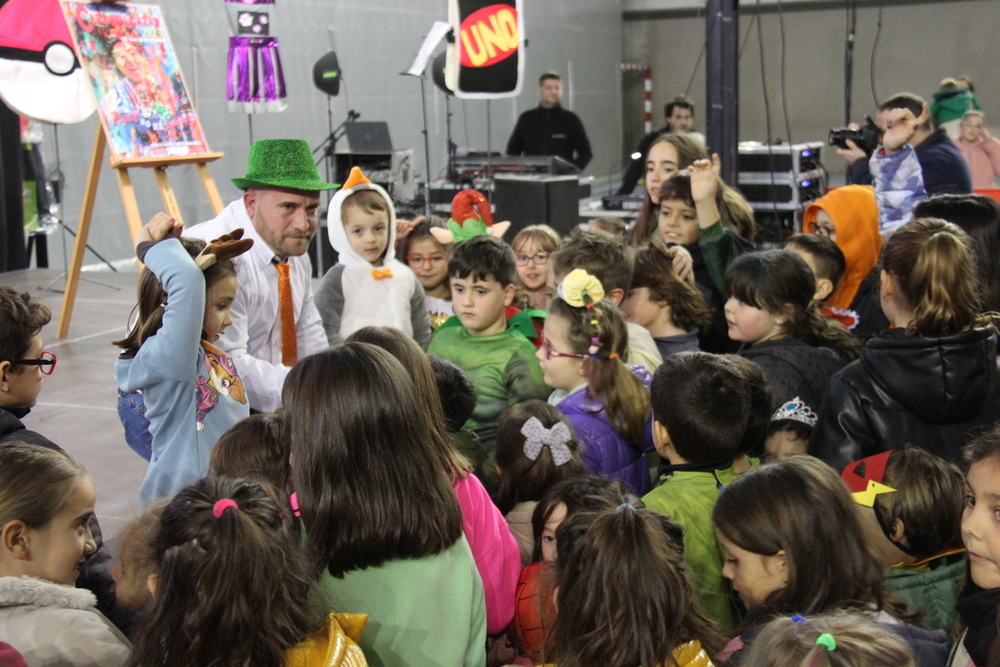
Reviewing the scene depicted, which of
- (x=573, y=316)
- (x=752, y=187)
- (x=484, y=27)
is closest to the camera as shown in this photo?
(x=573, y=316)

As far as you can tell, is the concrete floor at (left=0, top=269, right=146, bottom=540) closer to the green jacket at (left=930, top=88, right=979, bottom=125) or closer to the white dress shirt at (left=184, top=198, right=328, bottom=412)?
the white dress shirt at (left=184, top=198, right=328, bottom=412)

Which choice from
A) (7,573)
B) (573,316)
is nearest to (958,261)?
(573,316)

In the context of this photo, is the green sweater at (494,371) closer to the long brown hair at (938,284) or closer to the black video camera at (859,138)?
the long brown hair at (938,284)

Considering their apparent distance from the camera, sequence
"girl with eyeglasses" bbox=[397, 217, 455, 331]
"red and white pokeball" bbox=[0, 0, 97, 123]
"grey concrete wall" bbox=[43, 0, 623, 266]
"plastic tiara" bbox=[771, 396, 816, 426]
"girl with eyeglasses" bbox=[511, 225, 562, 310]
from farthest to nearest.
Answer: "grey concrete wall" bbox=[43, 0, 623, 266] → "red and white pokeball" bbox=[0, 0, 97, 123] → "girl with eyeglasses" bbox=[511, 225, 562, 310] → "girl with eyeglasses" bbox=[397, 217, 455, 331] → "plastic tiara" bbox=[771, 396, 816, 426]

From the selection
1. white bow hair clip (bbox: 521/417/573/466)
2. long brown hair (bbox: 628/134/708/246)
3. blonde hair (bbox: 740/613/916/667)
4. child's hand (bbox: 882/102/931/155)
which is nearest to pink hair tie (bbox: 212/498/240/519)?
blonde hair (bbox: 740/613/916/667)

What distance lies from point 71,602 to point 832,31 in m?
13.6

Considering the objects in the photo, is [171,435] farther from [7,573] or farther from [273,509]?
[273,509]

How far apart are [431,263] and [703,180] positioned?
976 millimetres

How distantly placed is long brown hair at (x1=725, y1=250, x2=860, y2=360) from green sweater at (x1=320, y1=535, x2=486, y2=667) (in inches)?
53.9

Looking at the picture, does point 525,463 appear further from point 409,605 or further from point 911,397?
point 911,397

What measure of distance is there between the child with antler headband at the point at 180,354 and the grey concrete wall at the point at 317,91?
17.2 feet

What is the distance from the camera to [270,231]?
8.91 ft

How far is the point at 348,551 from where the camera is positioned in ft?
4.80

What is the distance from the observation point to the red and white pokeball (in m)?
4.93
